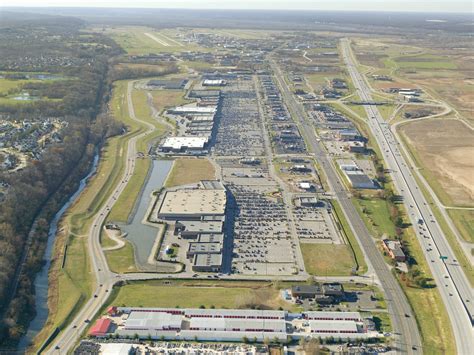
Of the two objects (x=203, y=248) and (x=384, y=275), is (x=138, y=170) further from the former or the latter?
(x=384, y=275)

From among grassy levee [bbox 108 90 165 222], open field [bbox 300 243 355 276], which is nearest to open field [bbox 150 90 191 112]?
grassy levee [bbox 108 90 165 222]

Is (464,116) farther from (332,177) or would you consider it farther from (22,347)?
(22,347)

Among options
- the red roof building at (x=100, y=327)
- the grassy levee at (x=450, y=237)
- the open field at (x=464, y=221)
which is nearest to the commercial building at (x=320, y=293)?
the grassy levee at (x=450, y=237)

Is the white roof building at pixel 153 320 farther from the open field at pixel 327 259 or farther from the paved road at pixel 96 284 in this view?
the open field at pixel 327 259

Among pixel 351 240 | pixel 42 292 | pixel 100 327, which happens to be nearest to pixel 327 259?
pixel 351 240

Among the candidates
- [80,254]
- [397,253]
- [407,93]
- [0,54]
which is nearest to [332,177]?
[397,253]

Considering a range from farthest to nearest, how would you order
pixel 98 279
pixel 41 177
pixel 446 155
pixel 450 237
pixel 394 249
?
pixel 446 155 < pixel 41 177 < pixel 450 237 < pixel 394 249 < pixel 98 279
